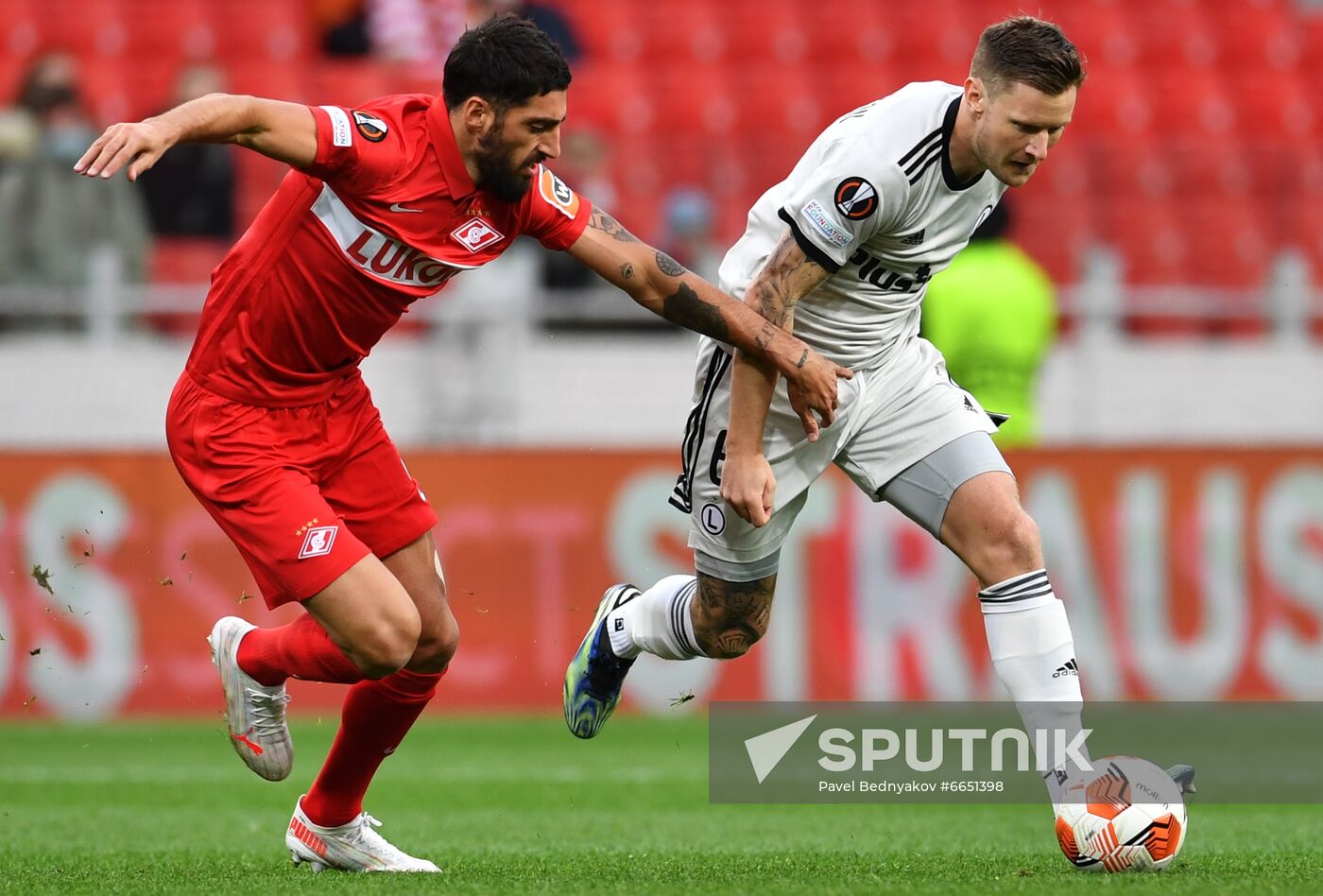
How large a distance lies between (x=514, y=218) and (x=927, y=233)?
117cm

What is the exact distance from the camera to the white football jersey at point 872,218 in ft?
17.0

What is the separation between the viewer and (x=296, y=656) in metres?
5.41

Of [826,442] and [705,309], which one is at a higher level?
[705,309]

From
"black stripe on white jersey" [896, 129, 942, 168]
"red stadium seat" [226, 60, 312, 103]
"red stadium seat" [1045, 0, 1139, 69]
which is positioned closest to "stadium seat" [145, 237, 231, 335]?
"red stadium seat" [226, 60, 312, 103]

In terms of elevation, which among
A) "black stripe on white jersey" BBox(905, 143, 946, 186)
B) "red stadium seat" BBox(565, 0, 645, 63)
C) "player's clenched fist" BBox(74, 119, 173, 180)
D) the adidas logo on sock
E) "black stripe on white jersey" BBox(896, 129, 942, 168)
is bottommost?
the adidas logo on sock

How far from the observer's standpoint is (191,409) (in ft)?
17.5

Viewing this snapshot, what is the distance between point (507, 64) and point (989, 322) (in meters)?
4.29

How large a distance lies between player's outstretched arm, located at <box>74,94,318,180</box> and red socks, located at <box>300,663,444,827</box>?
1.63 meters

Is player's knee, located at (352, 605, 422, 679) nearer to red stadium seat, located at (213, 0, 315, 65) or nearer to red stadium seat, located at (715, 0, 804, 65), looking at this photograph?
red stadium seat, located at (213, 0, 315, 65)

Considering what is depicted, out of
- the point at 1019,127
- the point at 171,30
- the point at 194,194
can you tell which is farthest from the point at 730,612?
the point at 171,30

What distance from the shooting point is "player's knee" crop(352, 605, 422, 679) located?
16.9 feet

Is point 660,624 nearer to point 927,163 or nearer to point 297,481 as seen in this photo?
point 297,481

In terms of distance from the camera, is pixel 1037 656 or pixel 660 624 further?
pixel 660 624

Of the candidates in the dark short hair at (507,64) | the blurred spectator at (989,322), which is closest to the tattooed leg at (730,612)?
the dark short hair at (507,64)
